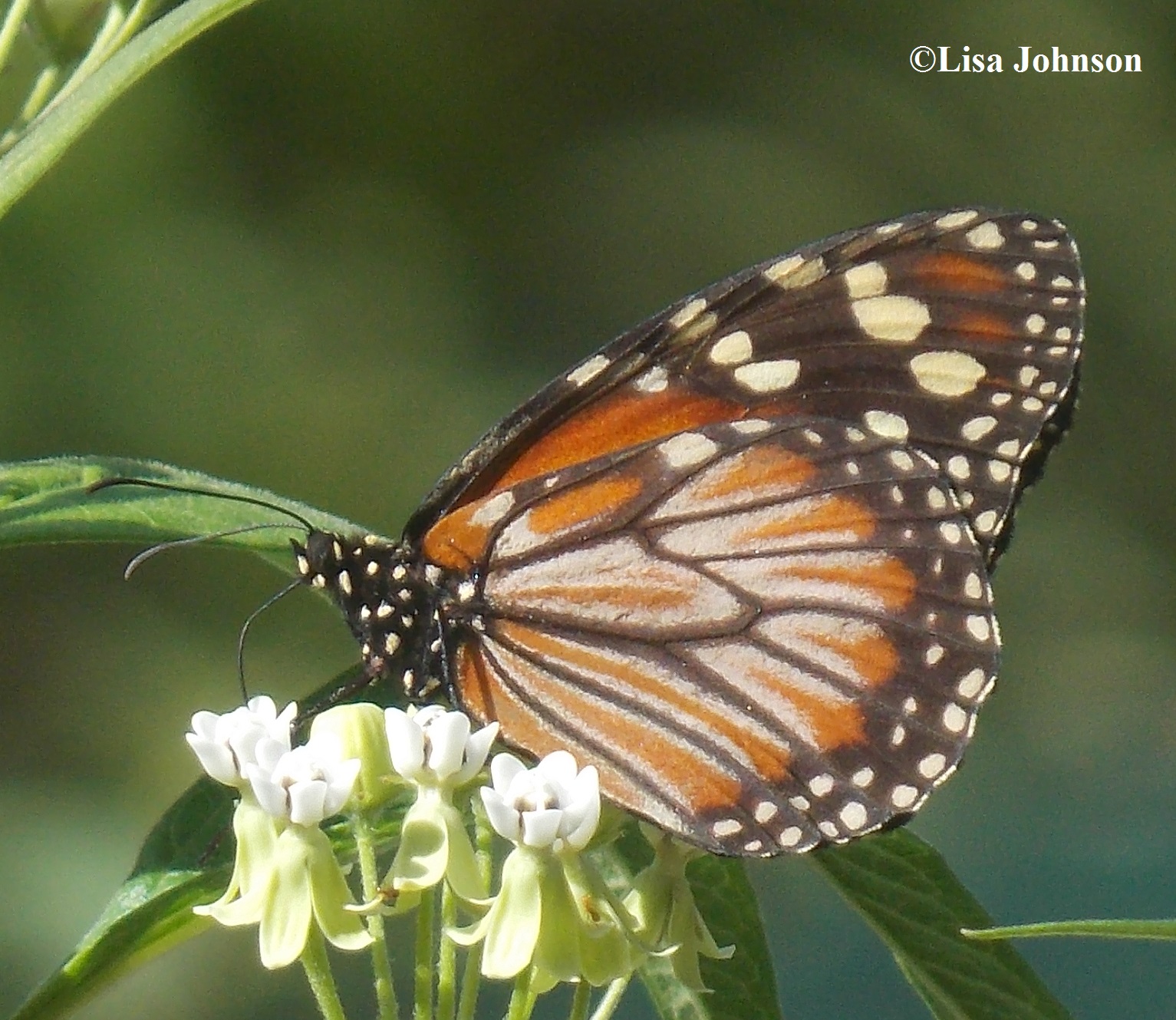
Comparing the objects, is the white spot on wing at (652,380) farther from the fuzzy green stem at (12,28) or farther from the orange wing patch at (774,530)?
the fuzzy green stem at (12,28)

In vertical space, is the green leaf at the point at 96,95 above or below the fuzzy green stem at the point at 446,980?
above

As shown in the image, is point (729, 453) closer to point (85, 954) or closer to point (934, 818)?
point (85, 954)

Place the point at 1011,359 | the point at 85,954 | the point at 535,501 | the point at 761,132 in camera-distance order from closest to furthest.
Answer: the point at 85,954
the point at 1011,359
the point at 535,501
the point at 761,132

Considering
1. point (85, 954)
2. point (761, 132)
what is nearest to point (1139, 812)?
point (761, 132)

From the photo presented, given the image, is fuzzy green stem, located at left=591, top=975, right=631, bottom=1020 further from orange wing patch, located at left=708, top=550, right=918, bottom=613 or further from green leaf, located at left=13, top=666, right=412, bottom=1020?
orange wing patch, located at left=708, top=550, right=918, bottom=613

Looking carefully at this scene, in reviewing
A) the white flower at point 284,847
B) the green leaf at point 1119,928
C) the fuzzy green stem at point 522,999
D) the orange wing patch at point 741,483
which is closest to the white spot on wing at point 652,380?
the orange wing patch at point 741,483
